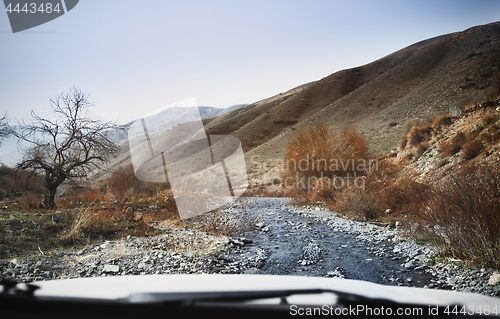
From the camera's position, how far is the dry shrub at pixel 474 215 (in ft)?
10.4

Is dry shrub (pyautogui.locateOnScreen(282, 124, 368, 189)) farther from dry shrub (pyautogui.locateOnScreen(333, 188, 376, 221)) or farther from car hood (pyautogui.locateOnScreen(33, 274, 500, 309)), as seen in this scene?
car hood (pyautogui.locateOnScreen(33, 274, 500, 309))

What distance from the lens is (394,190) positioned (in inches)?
336

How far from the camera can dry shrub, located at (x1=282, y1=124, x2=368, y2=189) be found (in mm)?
15641

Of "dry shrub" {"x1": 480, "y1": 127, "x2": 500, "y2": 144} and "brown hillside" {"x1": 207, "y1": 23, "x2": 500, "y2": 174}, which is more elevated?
"brown hillside" {"x1": 207, "y1": 23, "x2": 500, "y2": 174}

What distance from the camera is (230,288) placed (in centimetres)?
99

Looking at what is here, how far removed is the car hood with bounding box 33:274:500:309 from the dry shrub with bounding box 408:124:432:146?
15913 millimetres

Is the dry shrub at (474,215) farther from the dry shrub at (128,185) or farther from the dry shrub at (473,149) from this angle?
the dry shrub at (128,185)

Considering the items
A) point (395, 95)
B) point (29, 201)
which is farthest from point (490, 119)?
point (395, 95)

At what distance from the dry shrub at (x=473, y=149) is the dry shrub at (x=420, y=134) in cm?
572

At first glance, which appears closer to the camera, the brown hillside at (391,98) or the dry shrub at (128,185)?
the dry shrub at (128,185)

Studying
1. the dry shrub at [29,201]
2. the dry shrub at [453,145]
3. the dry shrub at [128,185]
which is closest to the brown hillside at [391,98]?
the dry shrub at [128,185]

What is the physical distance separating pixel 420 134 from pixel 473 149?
22.2ft

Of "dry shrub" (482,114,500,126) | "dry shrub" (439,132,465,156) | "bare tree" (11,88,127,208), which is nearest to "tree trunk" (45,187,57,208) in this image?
"bare tree" (11,88,127,208)

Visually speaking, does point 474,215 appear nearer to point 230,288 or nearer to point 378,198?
point 230,288
